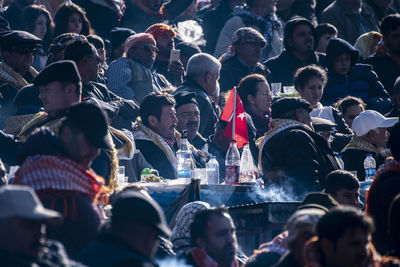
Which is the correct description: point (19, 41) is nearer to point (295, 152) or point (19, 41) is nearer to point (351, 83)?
point (295, 152)

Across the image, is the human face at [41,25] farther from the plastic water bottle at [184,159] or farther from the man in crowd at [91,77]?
the plastic water bottle at [184,159]

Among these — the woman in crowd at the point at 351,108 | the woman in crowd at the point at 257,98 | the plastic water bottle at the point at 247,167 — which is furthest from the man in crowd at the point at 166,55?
the plastic water bottle at the point at 247,167

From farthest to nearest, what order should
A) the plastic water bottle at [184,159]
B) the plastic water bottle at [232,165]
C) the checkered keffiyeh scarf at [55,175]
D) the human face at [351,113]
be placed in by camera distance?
1. the human face at [351,113]
2. the plastic water bottle at [184,159]
3. the plastic water bottle at [232,165]
4. the checkered keffiyeh scarf at [55,175]

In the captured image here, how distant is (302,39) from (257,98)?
2.45 metres

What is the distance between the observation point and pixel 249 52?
45.6 feet

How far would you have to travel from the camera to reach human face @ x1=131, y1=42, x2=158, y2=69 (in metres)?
12.4

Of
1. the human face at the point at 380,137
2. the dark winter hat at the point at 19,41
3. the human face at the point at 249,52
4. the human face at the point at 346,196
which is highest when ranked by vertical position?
the dark winter hat at the point at 19,41

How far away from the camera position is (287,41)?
47.0 feet

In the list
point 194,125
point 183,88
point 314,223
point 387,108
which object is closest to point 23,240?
point 314,223

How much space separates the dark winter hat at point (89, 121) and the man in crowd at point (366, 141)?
521 cm

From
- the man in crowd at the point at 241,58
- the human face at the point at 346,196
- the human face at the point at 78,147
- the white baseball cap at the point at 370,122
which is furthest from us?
the man in crowd at the point at 241,58

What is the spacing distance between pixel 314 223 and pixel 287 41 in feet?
26.7

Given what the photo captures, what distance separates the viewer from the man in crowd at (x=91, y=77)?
9.64m

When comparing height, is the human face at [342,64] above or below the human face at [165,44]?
below
